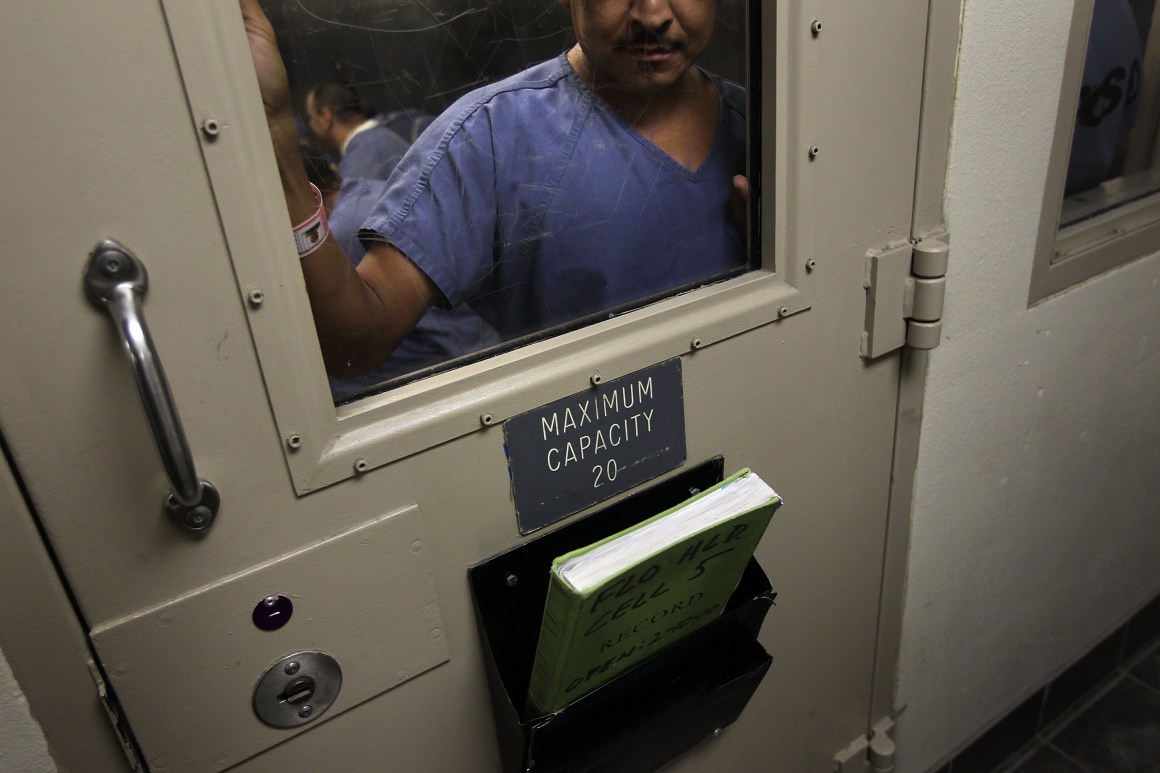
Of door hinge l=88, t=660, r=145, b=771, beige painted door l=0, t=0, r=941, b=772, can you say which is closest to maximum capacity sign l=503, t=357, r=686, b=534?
beige painted door l=0, t=0, r=941, b=772

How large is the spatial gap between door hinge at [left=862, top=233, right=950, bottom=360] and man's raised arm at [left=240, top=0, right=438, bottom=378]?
1.79ft

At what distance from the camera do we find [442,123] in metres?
0.67

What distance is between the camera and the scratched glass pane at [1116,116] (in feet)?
3.75

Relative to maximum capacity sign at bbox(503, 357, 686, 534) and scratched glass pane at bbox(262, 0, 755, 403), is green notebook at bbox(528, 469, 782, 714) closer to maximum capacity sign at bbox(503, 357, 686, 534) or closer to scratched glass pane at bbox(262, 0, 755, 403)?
maximum capacity sign at bbox(503, 357, 686, 534)

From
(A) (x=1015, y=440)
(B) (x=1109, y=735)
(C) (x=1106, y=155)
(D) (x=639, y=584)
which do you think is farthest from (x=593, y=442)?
(B) (x=1109, y=735)

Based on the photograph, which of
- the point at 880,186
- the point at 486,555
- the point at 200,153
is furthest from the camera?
the point at 880,186

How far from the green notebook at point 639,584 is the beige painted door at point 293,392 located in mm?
100

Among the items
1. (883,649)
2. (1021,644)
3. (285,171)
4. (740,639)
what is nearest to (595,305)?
(285,171)

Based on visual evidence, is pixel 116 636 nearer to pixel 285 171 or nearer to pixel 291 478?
pixel 291 478

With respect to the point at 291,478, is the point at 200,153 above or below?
above

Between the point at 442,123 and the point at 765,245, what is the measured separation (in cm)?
39

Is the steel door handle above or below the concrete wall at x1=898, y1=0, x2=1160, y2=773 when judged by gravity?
above

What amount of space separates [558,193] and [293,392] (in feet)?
1.01

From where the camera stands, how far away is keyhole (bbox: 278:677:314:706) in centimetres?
72
